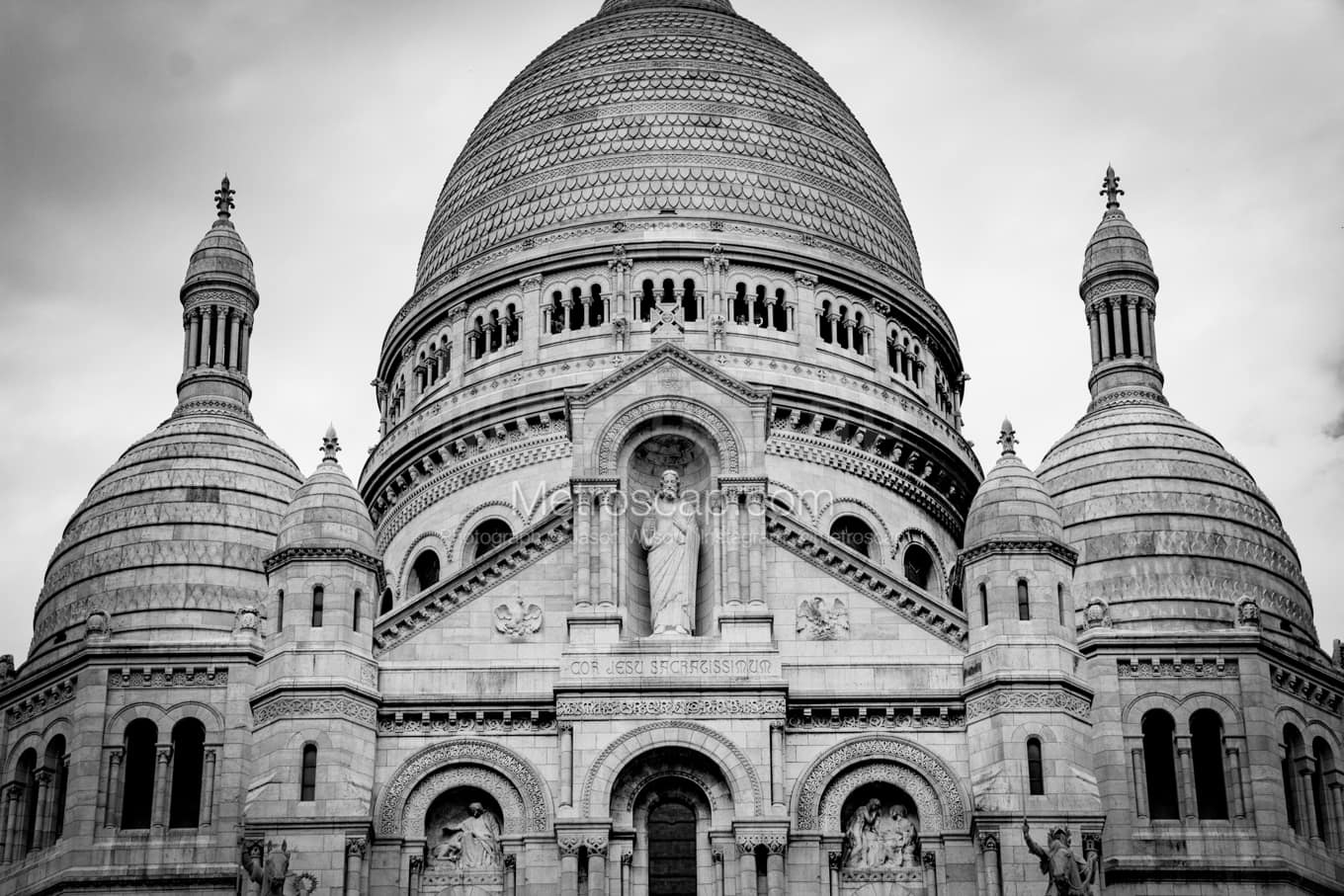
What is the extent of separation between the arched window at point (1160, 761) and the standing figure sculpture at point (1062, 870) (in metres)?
9.50

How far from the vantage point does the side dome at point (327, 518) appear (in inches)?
2197

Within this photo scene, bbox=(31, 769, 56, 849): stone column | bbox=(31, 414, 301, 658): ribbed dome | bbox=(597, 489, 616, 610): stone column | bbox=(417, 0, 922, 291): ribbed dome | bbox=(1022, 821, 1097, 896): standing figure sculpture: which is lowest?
bbox=(1022, 821, 1097, 896): standing figure sculpture

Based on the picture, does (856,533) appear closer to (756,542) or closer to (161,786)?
(756,542)

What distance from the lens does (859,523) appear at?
70.4 meters

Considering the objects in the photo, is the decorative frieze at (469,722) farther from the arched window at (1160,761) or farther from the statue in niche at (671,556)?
the arched window at (1160,761)

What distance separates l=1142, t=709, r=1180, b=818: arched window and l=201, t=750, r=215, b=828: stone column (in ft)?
Answer: 57.2

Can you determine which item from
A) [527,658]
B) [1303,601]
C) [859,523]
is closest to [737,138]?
[859,523]

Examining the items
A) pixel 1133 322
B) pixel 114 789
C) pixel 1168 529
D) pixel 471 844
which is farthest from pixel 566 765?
pixel 1133 322

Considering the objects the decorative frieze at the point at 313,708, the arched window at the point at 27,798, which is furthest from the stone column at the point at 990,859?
the arched window at the point at 27,798

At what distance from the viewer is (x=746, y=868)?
52844mm

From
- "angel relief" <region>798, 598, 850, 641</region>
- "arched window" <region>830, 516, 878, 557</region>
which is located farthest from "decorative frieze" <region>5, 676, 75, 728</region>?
"arched window" <region>830, 516, 878, 557</region>

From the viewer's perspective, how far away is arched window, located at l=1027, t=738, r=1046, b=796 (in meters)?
53.4

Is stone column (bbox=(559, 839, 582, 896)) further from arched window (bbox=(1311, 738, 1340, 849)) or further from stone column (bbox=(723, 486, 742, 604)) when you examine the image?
arched window (bbox=(1311, 738, 1340, 849))

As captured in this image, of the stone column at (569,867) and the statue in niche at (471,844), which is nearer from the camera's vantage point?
the stone column at (569,867)
